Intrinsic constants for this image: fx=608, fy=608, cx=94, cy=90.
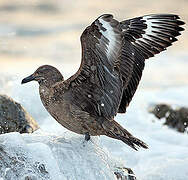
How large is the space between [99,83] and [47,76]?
2.31 ft

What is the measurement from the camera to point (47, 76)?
6777 millimetres

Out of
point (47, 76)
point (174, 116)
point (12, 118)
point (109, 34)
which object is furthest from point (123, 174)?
point (174, 116)

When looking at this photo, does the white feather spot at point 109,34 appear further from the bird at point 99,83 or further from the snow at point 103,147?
the snow at point 103,147

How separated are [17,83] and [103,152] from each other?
16.9ft

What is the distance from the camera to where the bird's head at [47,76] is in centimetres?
676

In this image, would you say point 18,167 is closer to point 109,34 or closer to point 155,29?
point 109,34

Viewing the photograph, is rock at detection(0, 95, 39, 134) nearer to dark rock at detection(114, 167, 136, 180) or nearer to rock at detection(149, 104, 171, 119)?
dark rock at detection(114, 167, 136, 180)

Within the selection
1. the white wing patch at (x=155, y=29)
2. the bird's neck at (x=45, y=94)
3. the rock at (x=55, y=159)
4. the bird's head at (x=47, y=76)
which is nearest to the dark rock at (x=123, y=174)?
the rock at (x=55, y=159)

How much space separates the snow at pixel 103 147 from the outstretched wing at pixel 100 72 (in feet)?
1.47

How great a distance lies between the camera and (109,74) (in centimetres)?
636

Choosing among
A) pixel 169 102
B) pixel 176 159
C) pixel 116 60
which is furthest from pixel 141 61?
pixel 169 102

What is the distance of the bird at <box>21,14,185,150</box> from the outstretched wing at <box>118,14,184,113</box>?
0.04 feet

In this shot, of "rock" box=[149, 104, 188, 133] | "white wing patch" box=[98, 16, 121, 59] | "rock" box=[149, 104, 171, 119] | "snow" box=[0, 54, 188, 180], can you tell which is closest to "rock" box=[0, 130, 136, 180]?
"snow" box=[0, 54, 188, 180]

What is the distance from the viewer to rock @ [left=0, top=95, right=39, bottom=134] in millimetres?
8133
